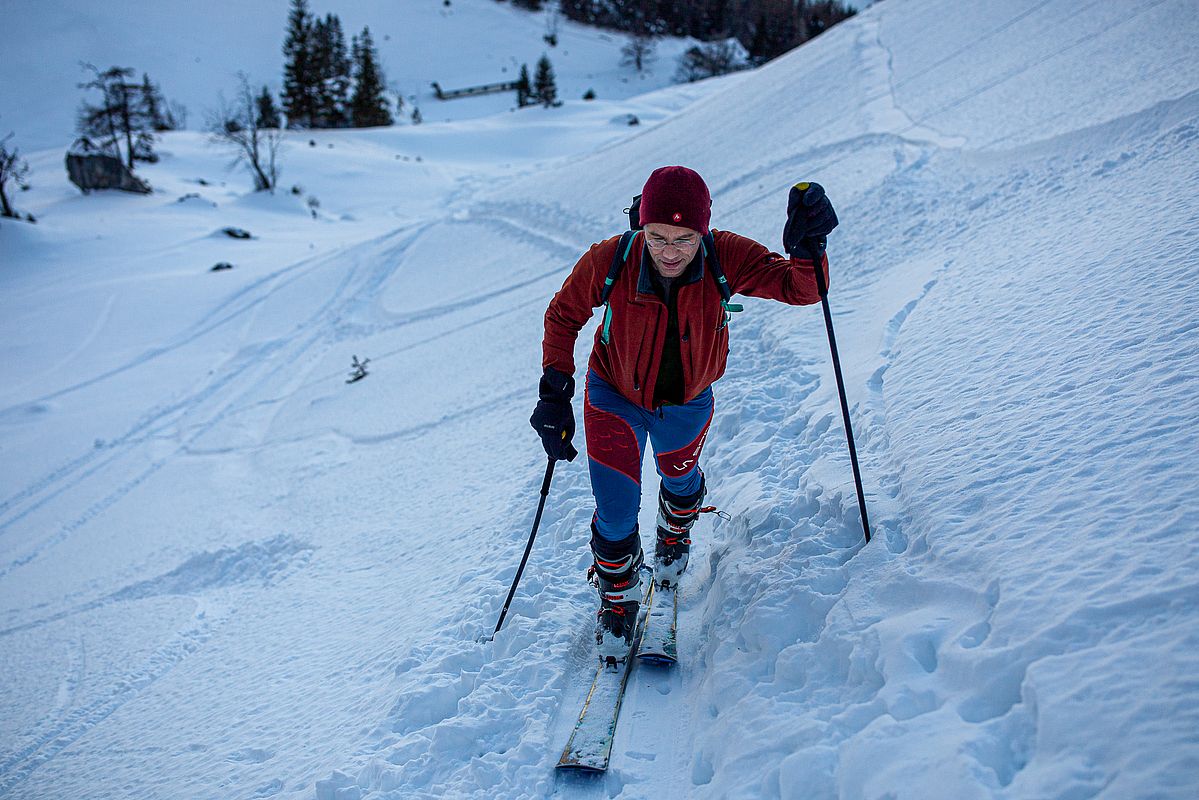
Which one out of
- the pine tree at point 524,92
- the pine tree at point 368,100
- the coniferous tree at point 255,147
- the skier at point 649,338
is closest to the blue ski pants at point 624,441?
the skier at point 649,338

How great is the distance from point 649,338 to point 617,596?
1.11m

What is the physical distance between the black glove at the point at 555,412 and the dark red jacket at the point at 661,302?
21 centimetres

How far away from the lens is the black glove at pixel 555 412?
2.80 m

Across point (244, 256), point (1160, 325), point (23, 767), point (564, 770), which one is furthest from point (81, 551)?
point (244, 256)

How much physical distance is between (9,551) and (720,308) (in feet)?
26.3

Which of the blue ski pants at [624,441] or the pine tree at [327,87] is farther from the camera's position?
the pine tree at [327,87]

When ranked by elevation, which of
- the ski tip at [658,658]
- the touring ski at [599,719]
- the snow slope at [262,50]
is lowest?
the touring ski at [599,719]

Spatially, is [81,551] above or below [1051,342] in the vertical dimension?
below

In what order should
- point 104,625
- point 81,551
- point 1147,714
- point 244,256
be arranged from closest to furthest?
point 1147,714, point 104,625, point 81,551, point 244,256

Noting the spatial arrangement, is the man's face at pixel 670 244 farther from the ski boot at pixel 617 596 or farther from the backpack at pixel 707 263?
the ski boot at pixel 617 596

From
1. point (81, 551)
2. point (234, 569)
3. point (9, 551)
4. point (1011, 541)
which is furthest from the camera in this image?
point (9, 551)

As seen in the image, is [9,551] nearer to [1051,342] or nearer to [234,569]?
[234,569]

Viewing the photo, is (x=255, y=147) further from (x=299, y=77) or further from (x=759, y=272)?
(x=759, y=272)

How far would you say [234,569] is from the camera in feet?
17.5
